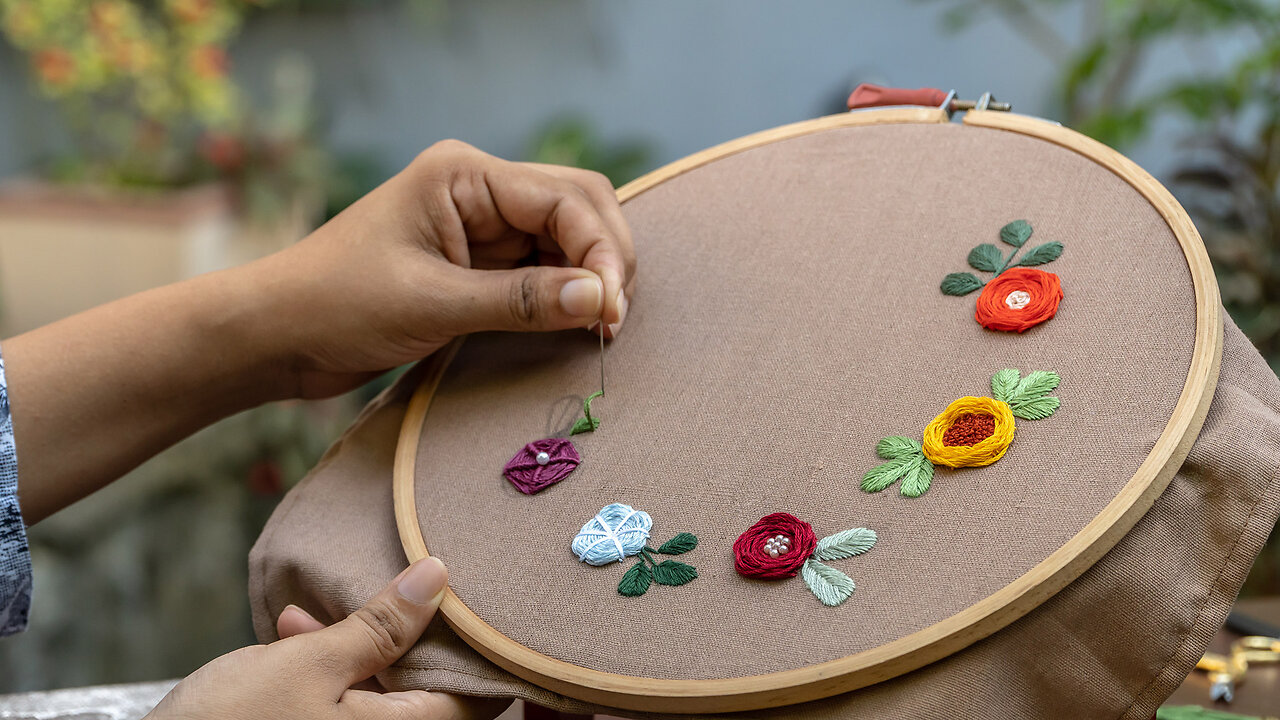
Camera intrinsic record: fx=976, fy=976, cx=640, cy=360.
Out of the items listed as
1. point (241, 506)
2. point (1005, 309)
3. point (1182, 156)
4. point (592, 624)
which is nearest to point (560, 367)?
point (592, 624)

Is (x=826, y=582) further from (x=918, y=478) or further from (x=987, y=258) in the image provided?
(x=987, y=258)

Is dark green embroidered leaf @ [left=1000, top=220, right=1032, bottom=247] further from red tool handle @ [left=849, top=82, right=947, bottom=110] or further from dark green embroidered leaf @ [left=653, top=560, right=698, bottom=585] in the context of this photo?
dark green embroidered leaf @ [left=653, top=560, right=698, bottom=585]

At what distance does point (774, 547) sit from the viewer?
2.30 ft

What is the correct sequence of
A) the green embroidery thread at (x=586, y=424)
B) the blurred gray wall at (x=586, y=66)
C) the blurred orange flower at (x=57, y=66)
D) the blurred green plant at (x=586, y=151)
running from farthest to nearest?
1. the blurred gray wall at (x=586, y=66)
2. the blurred green plant at (x=586, y=151)
3. the blurred orange flower at (x=57, y=66)
4. the green embroidery thread at (x=586, y=424)

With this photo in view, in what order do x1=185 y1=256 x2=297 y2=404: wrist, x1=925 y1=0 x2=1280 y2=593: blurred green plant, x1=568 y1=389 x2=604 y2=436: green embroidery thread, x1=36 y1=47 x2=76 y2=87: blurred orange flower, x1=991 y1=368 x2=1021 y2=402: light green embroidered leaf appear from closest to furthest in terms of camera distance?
1. x1=991 y1=368 x2=1021 y2=402: light green embroidered leaf
2. x1=568 y1=389 x2=604 y2=436: green embroidery thread
3. x1=185 y1=256 x2=297 y2=404: wrist
4. x1=925 y1=0 x2=1280 y2=593: blurred green plant
5. x1=36 y1=47 x2=76 y2=87: blurred orange flower

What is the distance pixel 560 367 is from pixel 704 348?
14 cm

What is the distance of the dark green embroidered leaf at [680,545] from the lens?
0.73 m

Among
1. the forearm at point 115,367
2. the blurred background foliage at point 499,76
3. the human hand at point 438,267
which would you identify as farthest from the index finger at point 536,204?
the blurred background foliage at point 499,76

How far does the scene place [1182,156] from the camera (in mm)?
3574

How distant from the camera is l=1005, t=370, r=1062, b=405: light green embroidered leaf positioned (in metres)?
0.72

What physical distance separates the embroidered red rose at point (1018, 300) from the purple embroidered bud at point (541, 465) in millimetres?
355

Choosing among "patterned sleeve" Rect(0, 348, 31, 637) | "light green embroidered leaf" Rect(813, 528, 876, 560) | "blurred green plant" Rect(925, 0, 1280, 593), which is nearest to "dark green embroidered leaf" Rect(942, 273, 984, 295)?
"light green embroidered leaf" Rect(813, 528, 876, 560)

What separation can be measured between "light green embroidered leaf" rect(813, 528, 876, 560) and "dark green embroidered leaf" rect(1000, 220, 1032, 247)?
0.30 metres

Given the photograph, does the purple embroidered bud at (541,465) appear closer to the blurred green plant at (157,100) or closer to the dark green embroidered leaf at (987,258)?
the dark green embroidered leaf at (987,258)
